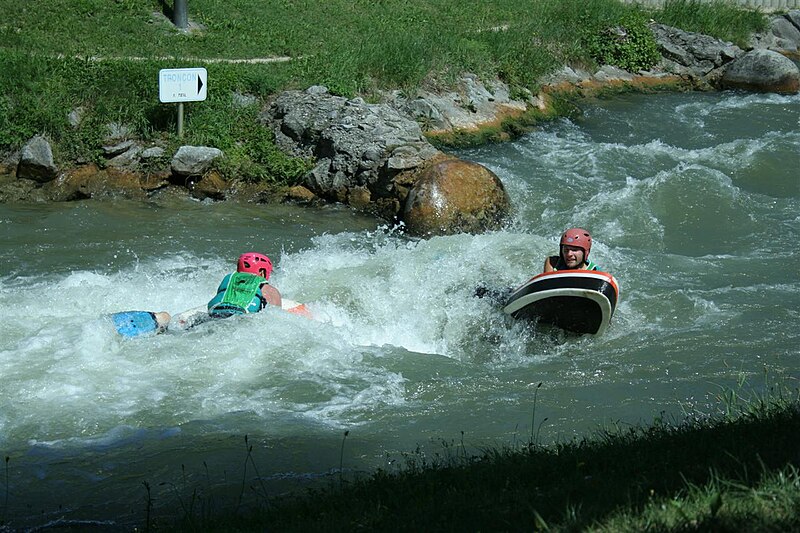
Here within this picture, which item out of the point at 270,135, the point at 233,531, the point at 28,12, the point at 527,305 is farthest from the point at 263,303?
the point at 28,12

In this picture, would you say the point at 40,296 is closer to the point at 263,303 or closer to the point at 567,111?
the point at 263,303

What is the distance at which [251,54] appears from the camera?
18031mm

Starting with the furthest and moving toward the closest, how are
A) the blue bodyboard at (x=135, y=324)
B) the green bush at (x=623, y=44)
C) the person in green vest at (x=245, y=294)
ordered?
the green bush at (x=623, y=44) → the person in green vest at (x=245, y=294) → the blue bodyboard at (x=135, y=324)

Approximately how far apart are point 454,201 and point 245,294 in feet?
15.1

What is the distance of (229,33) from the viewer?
18.8m

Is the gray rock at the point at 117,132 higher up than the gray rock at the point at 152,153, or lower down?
Result: higher up

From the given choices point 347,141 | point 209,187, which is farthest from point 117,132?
point 347,141

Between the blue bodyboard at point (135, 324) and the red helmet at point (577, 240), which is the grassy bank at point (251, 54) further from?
the red helmet at point (577, 240)

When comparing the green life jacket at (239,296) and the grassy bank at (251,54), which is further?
the grassy bank at (251,54)

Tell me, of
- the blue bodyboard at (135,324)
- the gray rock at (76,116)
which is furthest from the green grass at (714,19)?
the blue bodyboard at (135,324)

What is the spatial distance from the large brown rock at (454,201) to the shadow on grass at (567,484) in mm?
7461

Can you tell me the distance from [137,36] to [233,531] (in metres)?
14.5

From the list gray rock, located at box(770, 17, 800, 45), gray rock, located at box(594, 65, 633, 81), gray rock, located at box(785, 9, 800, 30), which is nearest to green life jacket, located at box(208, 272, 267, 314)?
gray rock, located at box(594, 65, 633, 81)

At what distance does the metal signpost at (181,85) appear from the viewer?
1467 cm
